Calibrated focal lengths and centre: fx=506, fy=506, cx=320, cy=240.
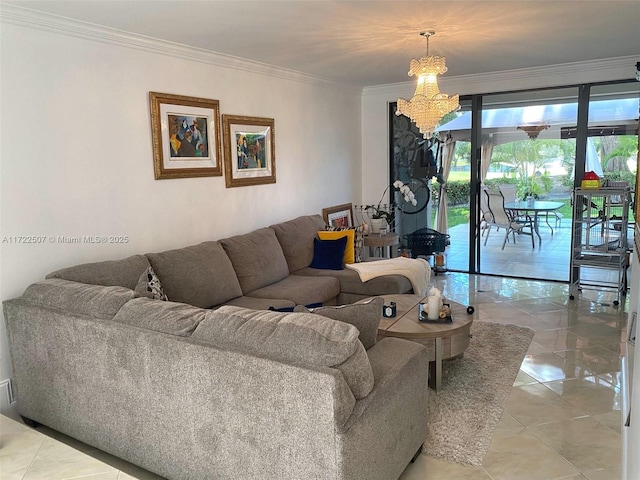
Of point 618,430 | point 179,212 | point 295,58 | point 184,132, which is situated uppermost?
point 295,58

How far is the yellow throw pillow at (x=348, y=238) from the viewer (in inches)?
209

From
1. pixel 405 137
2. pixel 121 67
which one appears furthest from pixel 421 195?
pixel 121 67

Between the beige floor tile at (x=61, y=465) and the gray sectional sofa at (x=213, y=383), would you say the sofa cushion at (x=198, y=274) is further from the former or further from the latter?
the beige floor tile at (x=61, y=465)

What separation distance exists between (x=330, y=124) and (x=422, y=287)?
8.08 ft

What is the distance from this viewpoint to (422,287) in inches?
197

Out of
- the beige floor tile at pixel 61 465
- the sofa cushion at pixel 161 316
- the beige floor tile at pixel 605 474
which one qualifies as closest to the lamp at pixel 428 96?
the sofa cushion at pixel 161 316

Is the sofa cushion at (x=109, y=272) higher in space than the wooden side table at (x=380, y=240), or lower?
higher

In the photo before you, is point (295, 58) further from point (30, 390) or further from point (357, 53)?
point (30, 390)

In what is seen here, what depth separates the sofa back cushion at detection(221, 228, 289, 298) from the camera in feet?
14.2

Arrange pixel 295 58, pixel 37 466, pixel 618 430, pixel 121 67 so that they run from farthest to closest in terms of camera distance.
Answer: pixel 295 58 < pixel 121 67 < pixel 618 430 < pixel 37 466

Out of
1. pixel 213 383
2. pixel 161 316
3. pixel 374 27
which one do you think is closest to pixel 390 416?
pixel 213 383

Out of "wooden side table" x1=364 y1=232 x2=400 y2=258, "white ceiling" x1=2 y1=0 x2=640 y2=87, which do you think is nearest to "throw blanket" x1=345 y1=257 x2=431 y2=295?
"wooden side table" x1=364 y1=232 x2=400 y2=258

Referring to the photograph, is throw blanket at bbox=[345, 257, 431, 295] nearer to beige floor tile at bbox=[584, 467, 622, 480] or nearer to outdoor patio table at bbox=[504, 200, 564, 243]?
outdoor patio table at bbox=[504, 200, 564, 243]

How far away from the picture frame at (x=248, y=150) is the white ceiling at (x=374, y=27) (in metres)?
0.61
